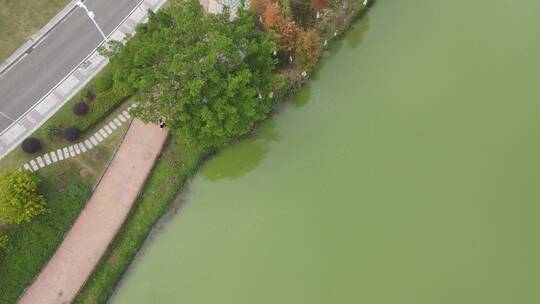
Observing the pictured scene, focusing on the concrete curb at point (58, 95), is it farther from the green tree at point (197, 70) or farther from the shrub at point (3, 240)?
the shrub at point (3, 240)

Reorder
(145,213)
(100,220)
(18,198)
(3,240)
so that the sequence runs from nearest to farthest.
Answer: (18,198), (3,240), (100,220), (145,213)

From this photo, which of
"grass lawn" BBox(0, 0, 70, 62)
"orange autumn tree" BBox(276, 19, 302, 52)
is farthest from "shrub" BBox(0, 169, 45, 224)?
"orange autumn tree" BBox(276, 19, 302, 52)

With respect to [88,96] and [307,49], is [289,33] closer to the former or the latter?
[307,49]

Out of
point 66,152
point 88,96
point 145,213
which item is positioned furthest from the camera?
point 88,96

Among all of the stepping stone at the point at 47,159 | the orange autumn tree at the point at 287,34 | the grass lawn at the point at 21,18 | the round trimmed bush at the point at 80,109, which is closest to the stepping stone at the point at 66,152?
the stepping stone at the point at 47,159

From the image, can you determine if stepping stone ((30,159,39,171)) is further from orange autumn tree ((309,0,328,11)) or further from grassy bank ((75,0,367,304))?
orange autumn tree ((309,0,328,11))

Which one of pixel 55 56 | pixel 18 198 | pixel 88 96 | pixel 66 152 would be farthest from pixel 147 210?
pixel 55 56

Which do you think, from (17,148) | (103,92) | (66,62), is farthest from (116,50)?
(17,148)

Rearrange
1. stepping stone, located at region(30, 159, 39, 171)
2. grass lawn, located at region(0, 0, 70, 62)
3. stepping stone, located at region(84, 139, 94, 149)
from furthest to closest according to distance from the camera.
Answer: grass lawn, located at region(0, 0, 70, 62)
stepping stone, located at region(84, 139, 94, 149)
stepping stone, located at region(30, 159, 39, 171)

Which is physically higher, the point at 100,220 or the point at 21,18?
the point at 21,18
